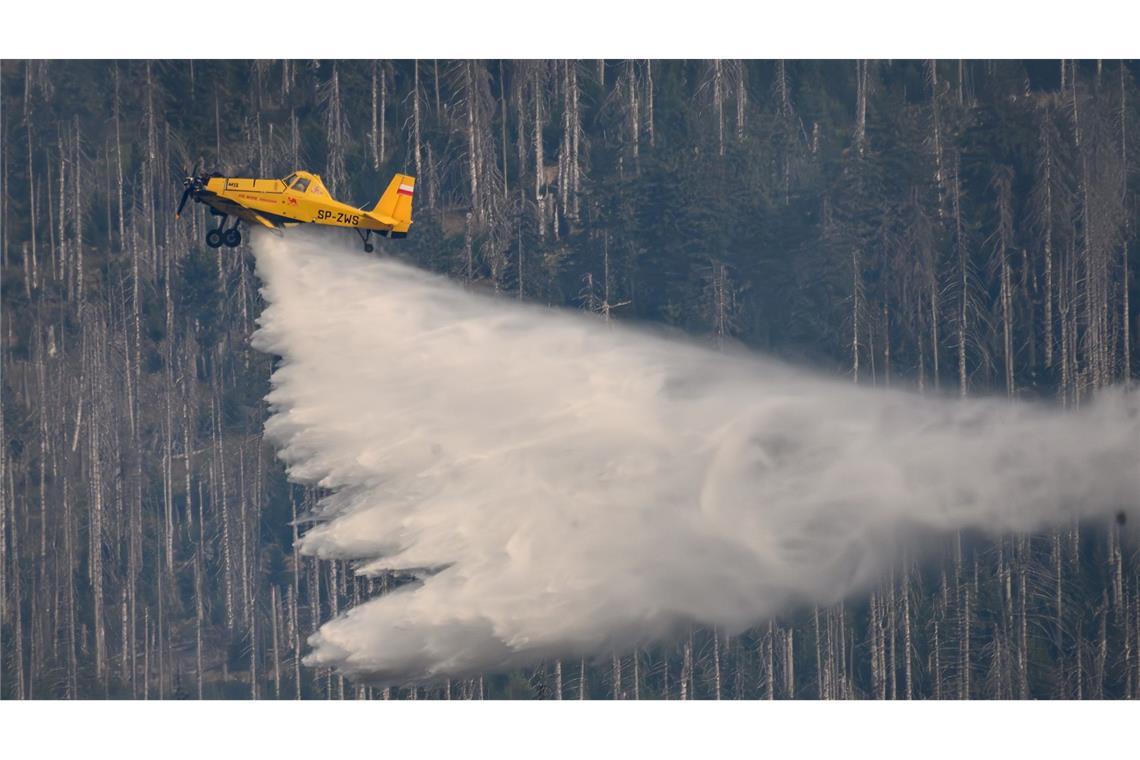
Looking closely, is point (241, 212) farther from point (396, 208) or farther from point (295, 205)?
point (396, 208)

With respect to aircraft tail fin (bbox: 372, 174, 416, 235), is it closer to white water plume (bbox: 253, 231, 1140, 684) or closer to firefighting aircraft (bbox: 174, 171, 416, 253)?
firefighting aircraft (bbox: 174, 171, 416, 253)

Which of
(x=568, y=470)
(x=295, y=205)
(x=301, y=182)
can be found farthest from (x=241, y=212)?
(x=568, y=470)

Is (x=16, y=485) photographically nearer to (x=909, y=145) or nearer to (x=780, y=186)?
(x=780, y=186)

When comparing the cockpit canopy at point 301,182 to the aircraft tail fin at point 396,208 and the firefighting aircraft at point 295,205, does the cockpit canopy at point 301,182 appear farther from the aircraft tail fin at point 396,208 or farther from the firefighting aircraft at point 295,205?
the aircraft tail fin at point 396,208

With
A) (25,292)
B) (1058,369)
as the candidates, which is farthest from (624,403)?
(25,292)

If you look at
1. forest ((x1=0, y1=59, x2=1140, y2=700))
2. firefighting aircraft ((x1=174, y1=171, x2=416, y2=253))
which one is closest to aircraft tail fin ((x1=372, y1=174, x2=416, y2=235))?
firefighting aircraft ((x1=174, y1=171, x2=416, y2=253))

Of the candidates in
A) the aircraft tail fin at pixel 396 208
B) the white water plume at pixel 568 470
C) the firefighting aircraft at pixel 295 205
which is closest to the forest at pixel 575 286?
the white water plume at pixel 568 470
